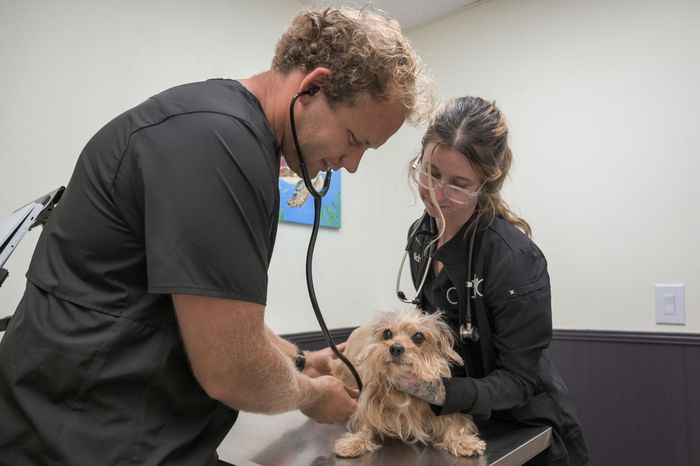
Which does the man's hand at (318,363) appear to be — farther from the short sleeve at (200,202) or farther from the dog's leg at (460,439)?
the short sleeve at (200,202)

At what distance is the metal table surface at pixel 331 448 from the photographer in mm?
1179

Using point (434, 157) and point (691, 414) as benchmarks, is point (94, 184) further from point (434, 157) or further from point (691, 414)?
point (691, 414)

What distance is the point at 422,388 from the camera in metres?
1.24

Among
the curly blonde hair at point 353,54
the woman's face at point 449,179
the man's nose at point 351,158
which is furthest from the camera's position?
the woman's face at point 449,179

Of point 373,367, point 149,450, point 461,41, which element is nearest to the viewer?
point 149,450

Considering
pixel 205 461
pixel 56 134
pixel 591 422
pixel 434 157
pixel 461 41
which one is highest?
pixel 461 41

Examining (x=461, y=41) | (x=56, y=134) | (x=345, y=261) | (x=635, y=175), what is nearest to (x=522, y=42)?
(x=461, y=41)

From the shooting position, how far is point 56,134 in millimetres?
1838

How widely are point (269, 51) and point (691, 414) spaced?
Result: 2.66m

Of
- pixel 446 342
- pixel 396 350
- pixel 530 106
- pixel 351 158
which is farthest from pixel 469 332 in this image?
pixel 530 106

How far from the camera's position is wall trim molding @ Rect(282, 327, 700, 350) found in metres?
2.14

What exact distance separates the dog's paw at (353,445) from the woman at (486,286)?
17 centimetres

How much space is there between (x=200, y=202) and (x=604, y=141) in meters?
2.26

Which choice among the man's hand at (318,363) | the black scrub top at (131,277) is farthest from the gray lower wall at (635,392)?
the black scrub top at (131,277)
